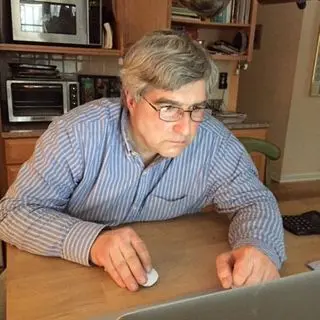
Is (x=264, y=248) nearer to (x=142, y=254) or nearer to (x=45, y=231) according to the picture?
(x=142, y=254)

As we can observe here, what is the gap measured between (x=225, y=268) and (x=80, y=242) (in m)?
0.31

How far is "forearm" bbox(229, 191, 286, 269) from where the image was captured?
0.88m

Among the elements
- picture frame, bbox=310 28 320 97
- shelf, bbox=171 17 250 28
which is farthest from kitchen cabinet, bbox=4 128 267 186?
picture frame, bbox=310 28 320 97

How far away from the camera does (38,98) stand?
8.55ft

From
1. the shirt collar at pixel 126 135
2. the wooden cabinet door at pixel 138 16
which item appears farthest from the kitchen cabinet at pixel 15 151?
the shirt collar at pixel 126 135

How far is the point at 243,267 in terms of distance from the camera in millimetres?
794

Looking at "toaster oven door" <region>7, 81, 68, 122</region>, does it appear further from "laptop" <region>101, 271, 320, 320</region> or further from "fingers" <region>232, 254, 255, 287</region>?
"laptop" <region>101, 271, 320, 320</region>

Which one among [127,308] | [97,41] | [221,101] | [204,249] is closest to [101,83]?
[97,41]

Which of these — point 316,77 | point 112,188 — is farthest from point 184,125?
point 316,77

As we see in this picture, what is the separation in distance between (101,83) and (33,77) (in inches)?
22.0

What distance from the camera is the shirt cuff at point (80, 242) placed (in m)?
0.83

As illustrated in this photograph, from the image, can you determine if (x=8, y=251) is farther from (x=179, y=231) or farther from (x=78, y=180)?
(x=179, y=231)

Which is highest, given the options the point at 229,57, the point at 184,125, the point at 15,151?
the point at 229,57

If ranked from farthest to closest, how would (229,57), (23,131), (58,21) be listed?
(229,57), (58,21), (23,131)
